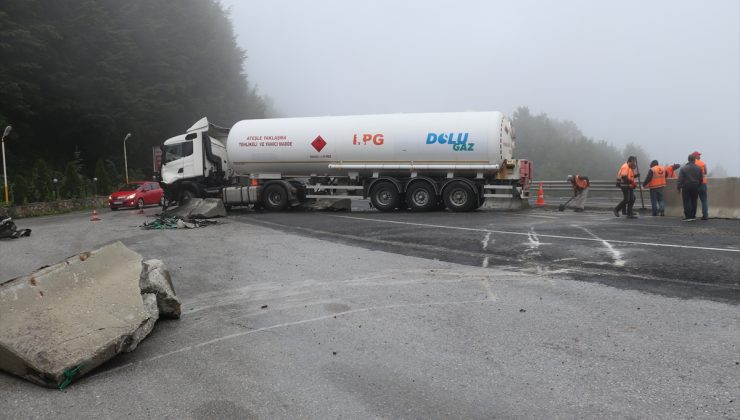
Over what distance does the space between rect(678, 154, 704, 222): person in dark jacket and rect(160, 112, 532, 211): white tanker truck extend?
207 inches

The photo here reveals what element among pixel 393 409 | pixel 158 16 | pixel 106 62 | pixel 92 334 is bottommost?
pixel 393 409

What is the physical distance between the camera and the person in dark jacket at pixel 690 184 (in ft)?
42.0

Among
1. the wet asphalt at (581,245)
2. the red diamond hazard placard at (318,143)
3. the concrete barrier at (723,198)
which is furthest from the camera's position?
the red diamond hazard placard at (318,143)

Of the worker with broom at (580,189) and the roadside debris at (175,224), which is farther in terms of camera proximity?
the worker with broom at (580,189)

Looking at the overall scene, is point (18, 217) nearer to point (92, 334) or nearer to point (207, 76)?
point (92, 334)

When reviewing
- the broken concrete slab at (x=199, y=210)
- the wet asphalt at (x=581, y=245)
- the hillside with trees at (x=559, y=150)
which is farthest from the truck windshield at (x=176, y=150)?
the hillside with trees at (x=559, y=150)

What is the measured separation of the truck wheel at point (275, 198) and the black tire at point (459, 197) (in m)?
6.10

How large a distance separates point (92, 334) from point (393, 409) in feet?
8.35

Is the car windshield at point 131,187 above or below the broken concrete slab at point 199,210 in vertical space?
above

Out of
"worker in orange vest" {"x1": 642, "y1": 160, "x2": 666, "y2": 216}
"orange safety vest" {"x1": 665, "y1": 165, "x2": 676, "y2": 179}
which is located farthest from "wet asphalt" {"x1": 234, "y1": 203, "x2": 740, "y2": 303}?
"orange safety vest" {"x1": 665, "y1": 165, "x2": 676, "y2": 179}

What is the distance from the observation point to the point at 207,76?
5097 centimetres

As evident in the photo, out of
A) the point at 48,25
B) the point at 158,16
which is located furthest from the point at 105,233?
the point at 158,16

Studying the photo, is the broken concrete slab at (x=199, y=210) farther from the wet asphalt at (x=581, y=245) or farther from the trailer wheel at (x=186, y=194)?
the wet asphalt at (x=581, y=245)

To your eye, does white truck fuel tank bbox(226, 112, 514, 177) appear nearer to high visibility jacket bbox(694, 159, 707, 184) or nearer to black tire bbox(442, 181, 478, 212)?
black tire bbox(442, 181, 478, 212)
